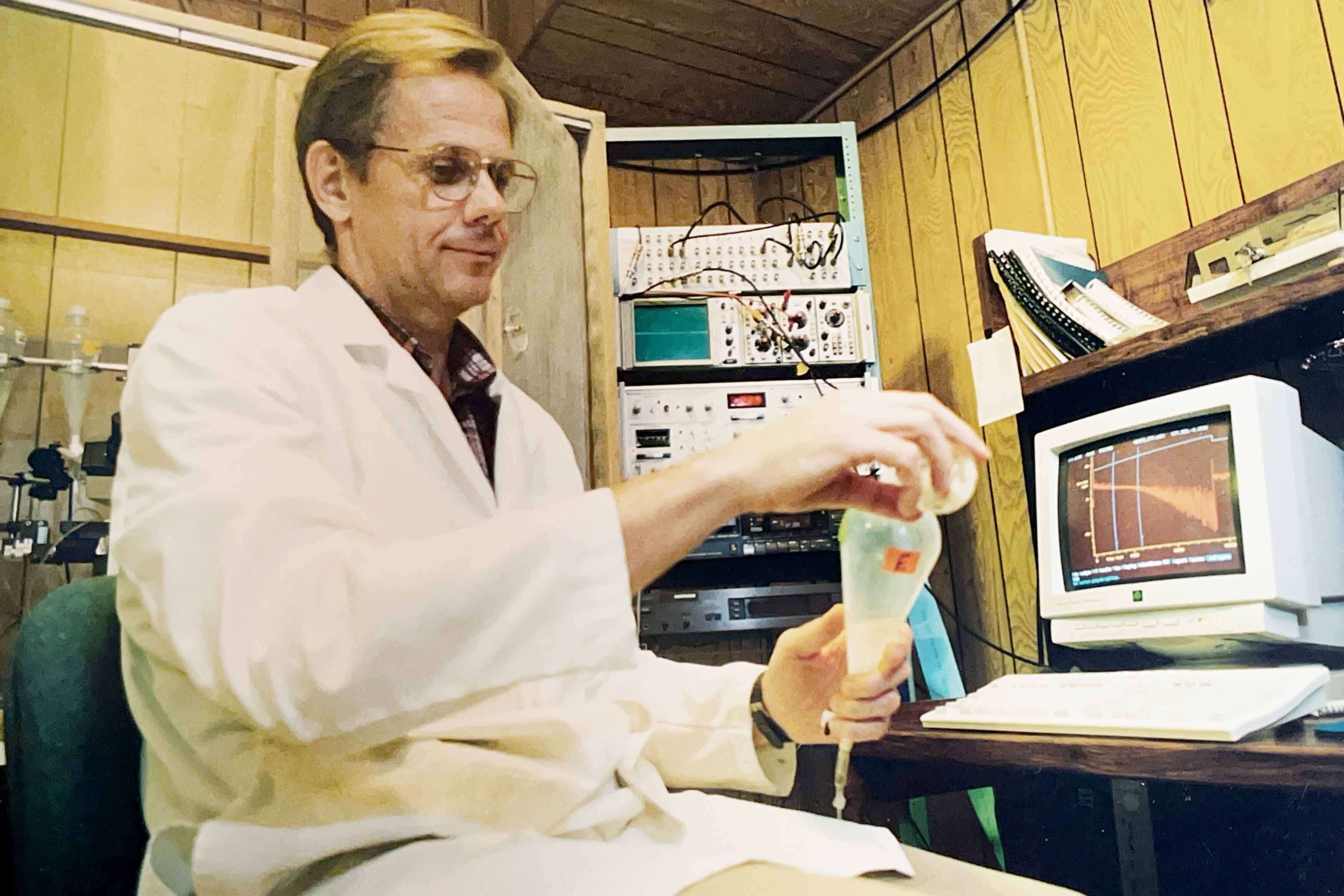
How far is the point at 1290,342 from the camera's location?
45.2 inches

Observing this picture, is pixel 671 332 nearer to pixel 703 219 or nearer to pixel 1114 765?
pixel 703 219

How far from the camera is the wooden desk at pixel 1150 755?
0.62 meters

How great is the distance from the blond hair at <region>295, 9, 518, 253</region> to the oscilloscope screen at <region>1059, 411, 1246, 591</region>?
2.73 ft

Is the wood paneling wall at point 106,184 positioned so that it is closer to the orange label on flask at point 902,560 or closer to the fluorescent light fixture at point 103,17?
the fluorescent light fixture at point 103,17

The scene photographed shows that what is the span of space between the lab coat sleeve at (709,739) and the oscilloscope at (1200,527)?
0.49 m

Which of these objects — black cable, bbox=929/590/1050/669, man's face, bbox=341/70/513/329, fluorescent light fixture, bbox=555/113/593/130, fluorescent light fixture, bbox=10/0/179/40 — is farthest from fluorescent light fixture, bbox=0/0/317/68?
black cable, bbox=929/590/1050/669

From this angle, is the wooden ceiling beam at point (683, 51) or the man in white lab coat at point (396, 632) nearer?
the man in white lab coat at point (396, 632)

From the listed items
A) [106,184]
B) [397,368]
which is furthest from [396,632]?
[106,184]

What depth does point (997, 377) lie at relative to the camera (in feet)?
4.72

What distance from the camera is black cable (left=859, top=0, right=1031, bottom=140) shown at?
180cm

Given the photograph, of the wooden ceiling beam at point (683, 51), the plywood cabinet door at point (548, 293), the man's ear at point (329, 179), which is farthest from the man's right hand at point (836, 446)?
→ the wooden ceiling beam at point (683, 51)

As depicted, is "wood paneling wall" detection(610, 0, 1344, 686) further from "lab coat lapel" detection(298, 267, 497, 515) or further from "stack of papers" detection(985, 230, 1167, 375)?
"lab coat lapel" detection(298, 267, 497, 515)

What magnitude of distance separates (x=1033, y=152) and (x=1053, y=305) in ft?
1.84

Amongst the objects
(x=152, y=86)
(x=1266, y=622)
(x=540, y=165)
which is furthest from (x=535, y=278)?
(x=1266, y=622)
